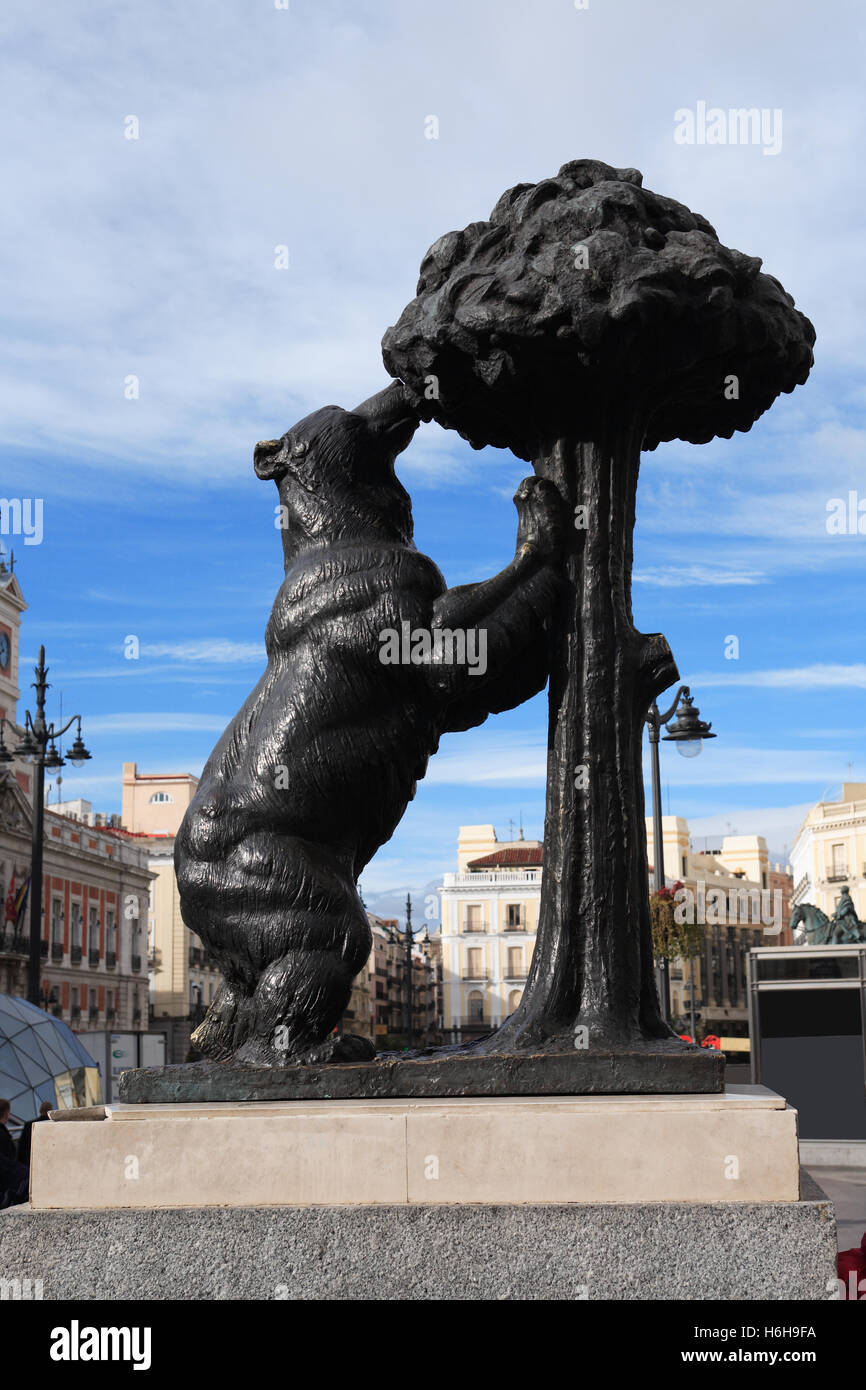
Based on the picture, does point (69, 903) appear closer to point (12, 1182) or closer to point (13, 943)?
Answer: point (13, 943)

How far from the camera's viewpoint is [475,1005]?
71625mm

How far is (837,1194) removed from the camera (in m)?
12.8

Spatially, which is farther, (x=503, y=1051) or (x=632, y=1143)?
(x=503, y=1051)

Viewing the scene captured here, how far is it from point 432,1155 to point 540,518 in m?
1.87

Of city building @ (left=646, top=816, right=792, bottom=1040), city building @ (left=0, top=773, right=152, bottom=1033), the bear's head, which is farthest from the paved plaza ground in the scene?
city building @ (left=646, top=816, right=792, bottom=1040)

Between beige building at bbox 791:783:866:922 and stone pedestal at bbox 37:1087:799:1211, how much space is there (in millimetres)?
59755

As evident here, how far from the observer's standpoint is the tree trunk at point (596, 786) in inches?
157

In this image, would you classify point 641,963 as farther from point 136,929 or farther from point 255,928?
point 136,929

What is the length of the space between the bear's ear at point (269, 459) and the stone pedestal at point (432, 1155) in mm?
1938

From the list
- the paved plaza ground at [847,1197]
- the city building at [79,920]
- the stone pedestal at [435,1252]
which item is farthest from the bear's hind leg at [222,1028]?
the city building at [79,920]

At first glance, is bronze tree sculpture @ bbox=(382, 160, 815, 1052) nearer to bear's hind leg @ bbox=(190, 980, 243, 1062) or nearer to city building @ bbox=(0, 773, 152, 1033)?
bear's hind leg @ bbox=(190, 980, 243, 1062)

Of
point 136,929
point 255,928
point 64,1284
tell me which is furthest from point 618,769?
point 136,929
